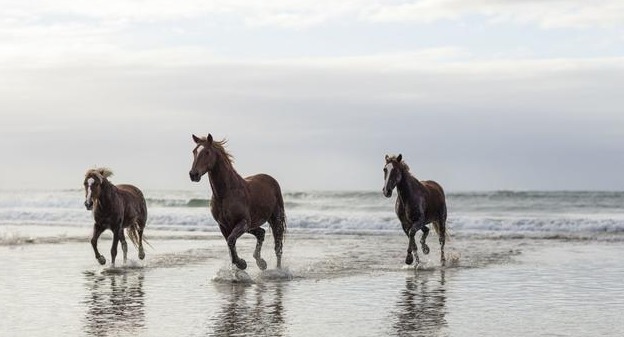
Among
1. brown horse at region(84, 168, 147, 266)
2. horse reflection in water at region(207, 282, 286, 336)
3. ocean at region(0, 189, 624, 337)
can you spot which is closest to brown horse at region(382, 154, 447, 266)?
ocean at region(0, 189, 624, 337)

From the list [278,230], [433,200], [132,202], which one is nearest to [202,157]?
[278,230]

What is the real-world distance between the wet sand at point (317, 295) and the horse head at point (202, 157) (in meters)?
1.64

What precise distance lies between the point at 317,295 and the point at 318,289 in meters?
0.65

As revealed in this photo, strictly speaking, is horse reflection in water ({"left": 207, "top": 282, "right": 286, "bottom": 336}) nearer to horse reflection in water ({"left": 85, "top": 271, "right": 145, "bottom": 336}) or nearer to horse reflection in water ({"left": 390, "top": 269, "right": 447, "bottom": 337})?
horse reflection in water ({"left": 85, "top": 271, "right": 145, "bottom": 336})

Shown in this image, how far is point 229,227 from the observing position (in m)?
13.0

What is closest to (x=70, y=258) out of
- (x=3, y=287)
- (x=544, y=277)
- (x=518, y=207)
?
(x=3, y=287)

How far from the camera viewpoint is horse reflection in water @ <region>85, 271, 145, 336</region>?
8914mm

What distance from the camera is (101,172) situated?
50.4 feet

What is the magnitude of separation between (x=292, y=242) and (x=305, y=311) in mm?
12933

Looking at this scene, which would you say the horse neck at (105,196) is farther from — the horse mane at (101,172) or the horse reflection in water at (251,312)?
the horse reflection in water at (251,312)

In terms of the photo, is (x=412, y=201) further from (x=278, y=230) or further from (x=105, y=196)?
(x=105, y=196)

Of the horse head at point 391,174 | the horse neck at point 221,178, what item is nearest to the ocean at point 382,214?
the horse neck at point 221,178

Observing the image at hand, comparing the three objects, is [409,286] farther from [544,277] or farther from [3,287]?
[3,287]

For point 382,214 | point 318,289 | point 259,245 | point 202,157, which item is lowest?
point 382,214
